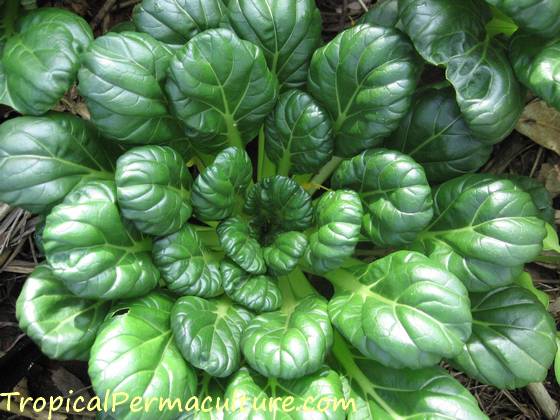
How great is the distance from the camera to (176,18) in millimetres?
1407

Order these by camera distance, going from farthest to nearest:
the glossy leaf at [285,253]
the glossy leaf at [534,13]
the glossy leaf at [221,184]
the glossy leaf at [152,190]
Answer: the glossy leaf at [285,253] → the glossy leaf at [221,184] → the glossy leaf at [152,190] → the glossy leaf at [534,13]

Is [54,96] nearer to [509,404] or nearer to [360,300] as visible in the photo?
[360,300]

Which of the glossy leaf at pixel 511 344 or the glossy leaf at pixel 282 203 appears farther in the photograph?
the glossy leaf at pixel 282 203

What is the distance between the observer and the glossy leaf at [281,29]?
136cm

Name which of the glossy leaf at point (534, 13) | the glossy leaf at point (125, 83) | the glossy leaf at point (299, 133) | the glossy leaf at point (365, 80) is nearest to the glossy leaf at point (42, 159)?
the glossy leaf at point (125, 83)

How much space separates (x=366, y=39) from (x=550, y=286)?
1.08 m

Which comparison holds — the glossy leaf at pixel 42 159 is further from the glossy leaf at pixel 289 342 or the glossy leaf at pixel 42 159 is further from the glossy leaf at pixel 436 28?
the glossy leaf at pixel 436 28

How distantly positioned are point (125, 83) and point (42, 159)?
0.87 ft

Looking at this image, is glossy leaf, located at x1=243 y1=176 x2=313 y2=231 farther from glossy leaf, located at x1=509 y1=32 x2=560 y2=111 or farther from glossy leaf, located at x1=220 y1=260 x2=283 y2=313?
glossy leaf, located at x1=509 y1=32 x2=560 y2=111

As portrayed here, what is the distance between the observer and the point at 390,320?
1.27 meters

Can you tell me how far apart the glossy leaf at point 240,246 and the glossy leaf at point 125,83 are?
314 millimetres

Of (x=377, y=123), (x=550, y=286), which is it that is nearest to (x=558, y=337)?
(x=550, y=286)

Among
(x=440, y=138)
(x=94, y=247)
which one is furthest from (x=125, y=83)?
(x=440, y=138)

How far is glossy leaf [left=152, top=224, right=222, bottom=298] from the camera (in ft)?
4.60
